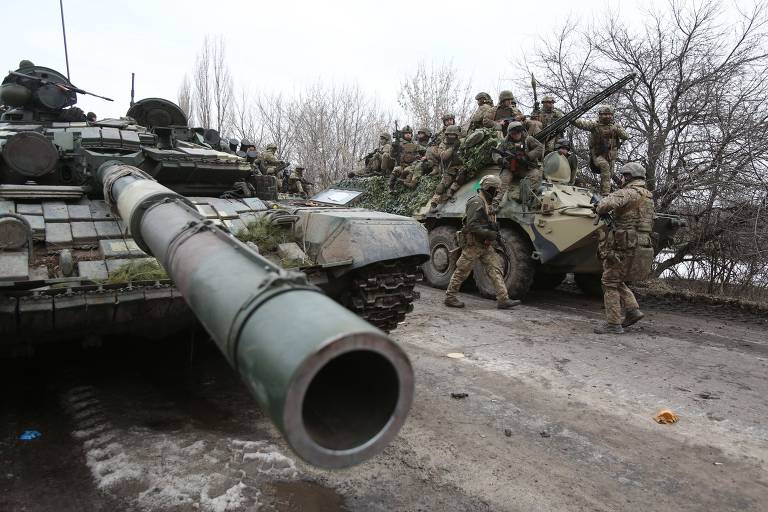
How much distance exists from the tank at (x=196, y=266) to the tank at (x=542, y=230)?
350cm

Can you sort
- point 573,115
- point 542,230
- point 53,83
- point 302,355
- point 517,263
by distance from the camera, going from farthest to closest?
point 573,115 → point 517,263 → point 542,230 → point 53,83 → point 302,355

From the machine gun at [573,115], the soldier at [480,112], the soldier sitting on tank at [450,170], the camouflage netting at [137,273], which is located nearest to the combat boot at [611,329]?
the soldier sitting on tank at [450,170]

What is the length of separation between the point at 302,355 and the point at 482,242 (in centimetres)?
671

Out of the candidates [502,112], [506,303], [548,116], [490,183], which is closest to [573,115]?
[548,116]

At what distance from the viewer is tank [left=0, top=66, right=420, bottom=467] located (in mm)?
1527

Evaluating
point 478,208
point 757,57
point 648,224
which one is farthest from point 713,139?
point 478,208

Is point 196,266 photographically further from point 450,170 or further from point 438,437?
point 450,170

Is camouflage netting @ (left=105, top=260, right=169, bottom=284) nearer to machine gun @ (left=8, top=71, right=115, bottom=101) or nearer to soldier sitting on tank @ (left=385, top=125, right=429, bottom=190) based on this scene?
machine gun @ (left=8, top=71, right=115, bottom=101)

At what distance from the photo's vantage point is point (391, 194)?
39.4 ft

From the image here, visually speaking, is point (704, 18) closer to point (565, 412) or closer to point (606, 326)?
point (606, 326)

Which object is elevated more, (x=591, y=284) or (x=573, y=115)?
(x=573, y=115)

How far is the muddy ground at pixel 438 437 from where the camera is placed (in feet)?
9.54

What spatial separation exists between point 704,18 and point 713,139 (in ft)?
7.54

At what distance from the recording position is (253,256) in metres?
1.94
